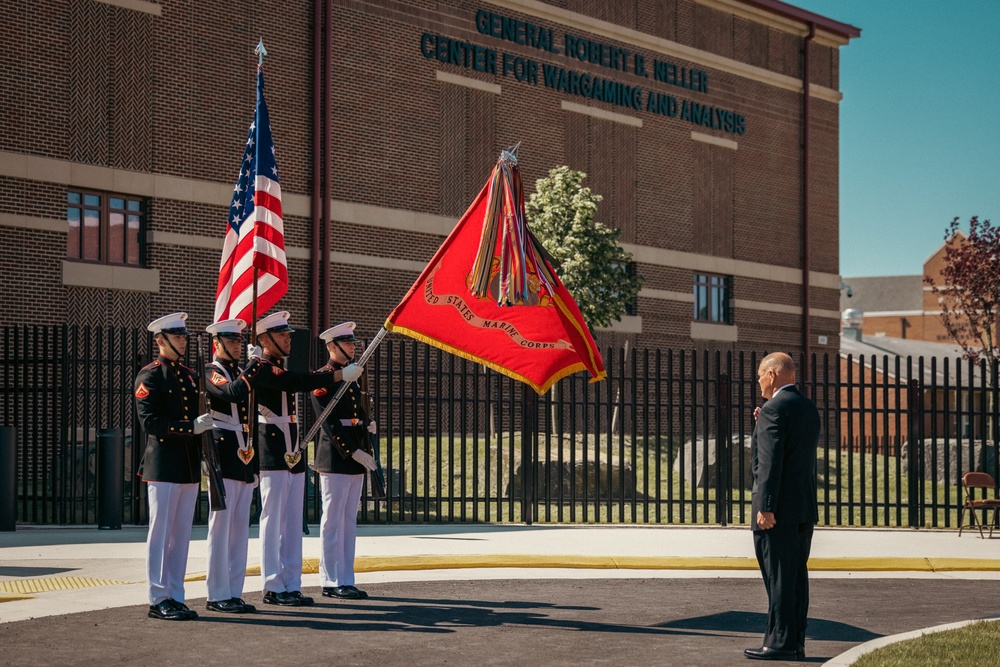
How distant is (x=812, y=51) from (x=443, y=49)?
14420 millimetres

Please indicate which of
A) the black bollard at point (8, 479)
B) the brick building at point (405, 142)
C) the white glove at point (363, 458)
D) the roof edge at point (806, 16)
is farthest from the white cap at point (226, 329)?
the roof edge at point (806, 16)

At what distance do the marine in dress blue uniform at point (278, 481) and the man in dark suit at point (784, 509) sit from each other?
3.35 metres

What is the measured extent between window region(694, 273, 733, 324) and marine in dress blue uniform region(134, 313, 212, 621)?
93.8ft

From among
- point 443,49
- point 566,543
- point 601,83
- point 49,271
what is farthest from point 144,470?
point 601,83

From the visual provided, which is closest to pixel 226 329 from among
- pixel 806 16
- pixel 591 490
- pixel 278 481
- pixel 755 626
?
pixel 278 481

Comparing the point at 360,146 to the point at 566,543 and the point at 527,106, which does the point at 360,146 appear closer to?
the point at 527,106

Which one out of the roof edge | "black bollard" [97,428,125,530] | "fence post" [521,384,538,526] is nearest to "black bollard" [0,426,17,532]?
"black bollard" [97,428,125,530]

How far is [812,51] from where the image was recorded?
4038cm

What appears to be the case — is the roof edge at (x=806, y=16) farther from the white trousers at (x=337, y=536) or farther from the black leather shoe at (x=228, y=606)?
the black leather shoe at (x=228, y=606)

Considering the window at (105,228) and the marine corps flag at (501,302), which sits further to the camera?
the window at (105,228)

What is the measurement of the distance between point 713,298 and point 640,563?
84.8ft

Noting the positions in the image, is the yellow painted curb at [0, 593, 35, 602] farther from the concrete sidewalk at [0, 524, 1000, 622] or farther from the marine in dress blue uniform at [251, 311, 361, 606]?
the marine in dress blue uniform at [251, 311, 361, 606]

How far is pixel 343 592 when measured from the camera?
32.9 feet

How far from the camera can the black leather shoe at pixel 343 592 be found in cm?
1003
